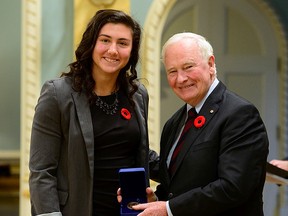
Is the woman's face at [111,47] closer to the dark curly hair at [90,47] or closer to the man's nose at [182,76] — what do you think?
the dark curly hair at [90,47]

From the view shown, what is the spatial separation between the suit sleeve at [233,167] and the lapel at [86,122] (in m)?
0.43

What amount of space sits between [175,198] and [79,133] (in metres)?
0.50

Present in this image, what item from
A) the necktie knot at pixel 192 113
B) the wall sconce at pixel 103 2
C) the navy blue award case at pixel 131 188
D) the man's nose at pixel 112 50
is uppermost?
the wall sconce at pixel 103 2

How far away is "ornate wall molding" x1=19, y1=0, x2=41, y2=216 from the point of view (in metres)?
4.57

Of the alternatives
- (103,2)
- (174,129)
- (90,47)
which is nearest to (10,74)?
(103,2)

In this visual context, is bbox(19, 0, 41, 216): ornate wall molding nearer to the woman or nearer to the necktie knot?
the woman

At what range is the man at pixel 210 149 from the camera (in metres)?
1.99

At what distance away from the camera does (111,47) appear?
7.67ft

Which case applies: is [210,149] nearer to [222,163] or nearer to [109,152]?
[222,163]

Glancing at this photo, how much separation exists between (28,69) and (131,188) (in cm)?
271

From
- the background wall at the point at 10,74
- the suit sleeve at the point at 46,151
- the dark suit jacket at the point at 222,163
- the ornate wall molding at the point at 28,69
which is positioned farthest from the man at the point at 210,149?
the background wall at the point at 10,74

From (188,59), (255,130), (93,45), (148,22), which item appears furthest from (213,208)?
(148,22)

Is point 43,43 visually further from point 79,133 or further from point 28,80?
point 79,133

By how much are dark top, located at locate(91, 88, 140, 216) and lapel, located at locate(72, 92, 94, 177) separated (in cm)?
4
